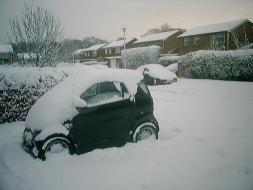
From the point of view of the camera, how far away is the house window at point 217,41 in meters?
37.1

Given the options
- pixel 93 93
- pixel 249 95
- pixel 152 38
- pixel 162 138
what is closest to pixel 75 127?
pixel 93 93

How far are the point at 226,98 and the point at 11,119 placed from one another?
30.2ft

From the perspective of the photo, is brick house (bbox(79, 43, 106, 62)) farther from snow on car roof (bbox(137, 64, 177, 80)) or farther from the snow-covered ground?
the snow-covered ground

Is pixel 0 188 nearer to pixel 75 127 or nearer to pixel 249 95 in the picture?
pixel 75 127

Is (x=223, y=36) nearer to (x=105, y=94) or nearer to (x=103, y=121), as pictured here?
(x=105, y=94)

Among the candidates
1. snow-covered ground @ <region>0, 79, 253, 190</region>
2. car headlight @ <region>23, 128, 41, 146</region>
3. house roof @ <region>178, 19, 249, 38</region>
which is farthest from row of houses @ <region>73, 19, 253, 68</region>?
car headlight @ <region>23, 128, 41, 146</region>

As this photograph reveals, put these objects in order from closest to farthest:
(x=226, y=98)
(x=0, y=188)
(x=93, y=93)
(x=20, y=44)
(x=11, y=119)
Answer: (x=0, y=188)
(x=93, y=93)
(x=11, y=119)
(x=226, y=98)
(x=20, y=44)

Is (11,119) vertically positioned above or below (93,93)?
below

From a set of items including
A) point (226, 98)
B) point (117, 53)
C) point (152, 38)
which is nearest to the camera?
point (226, 98)

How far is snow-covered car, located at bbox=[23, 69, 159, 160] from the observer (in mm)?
5145

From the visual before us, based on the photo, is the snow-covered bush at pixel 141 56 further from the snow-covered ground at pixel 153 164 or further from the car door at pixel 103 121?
the car door at pixel 103 121

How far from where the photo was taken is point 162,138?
6.28 m

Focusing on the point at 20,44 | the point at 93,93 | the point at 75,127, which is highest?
the point at 20,44

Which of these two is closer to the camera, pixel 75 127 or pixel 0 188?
pixel 0 188
